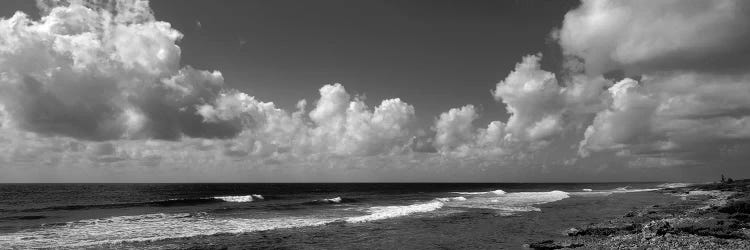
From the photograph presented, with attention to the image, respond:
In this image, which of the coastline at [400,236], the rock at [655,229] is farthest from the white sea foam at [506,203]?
the rock at [655,229]

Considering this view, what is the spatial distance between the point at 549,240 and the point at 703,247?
7786 millimetres

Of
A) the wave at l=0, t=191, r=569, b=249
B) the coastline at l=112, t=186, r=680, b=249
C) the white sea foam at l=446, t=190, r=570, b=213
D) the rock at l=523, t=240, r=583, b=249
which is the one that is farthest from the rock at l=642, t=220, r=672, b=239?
the wave at l=0, t=191, r=569, b=249

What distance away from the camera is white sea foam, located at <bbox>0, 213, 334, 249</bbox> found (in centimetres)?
2855

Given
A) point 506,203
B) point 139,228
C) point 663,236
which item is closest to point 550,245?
point 663,236

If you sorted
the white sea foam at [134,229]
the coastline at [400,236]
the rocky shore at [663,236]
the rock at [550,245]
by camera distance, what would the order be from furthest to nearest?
the white sea foam at [134,229] < the coastline at [400,236] < the rock at [550,245] < the rocky shore at [663,236]

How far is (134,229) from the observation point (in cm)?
3428

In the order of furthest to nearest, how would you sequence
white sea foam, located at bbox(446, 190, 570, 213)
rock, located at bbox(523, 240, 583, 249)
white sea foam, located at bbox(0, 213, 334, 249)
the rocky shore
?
white sea foam, located at bbox(446, 190, 570, 213)
white sea foam, located at bbox(0, 213, 334, 249)
rock, located at bbox(523, 240, 583, 249)
the rocky shore

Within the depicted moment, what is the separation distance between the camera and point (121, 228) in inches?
Result: 1369

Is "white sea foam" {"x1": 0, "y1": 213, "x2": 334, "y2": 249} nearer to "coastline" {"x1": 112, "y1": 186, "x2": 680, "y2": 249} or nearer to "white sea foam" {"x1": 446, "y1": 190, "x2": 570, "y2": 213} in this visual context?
"coastline" {"x1": 112, "y1": 186, "x2": 680, "y2": 249}

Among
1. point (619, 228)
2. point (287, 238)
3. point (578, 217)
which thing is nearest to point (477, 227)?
point (619, 228)

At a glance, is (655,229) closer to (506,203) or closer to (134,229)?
(506,203)

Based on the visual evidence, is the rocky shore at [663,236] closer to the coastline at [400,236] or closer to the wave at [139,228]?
the coastline at [400,236]

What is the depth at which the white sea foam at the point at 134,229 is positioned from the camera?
28.5m

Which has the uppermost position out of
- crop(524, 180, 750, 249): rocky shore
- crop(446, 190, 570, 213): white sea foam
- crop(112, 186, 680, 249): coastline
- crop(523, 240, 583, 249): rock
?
crop(524, 180, 750, 249): rocky shore
